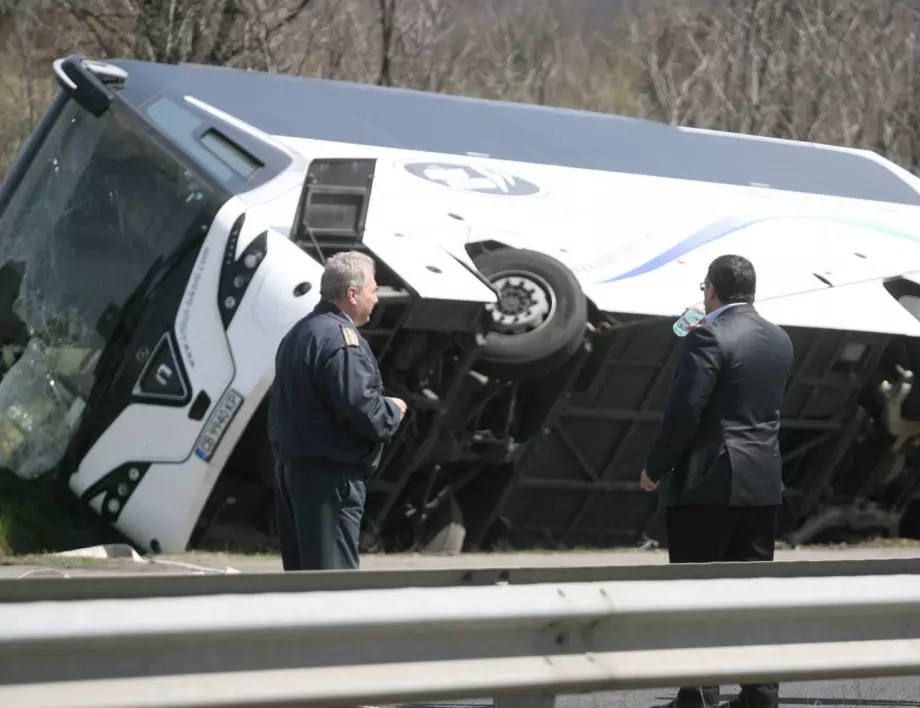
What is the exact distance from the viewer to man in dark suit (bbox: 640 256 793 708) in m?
5.79

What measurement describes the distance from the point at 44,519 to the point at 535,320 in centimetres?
326

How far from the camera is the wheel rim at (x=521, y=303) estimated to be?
962 cm

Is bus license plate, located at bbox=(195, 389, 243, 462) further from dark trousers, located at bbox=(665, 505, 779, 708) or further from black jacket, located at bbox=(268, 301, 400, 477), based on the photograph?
dark trousers, located at bbox=(665, 505, 779, 708)

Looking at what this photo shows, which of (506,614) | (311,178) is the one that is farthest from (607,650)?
(311,178)

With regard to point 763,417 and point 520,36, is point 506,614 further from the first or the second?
point 520,36

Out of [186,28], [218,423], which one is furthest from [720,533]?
[186,28]

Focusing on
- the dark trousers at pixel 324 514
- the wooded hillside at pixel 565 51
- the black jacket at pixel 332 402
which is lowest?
the wooded hillside at pixel 565 51

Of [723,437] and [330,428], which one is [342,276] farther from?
[723,437]

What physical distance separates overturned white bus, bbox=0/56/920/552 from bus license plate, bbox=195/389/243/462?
0.02 metres

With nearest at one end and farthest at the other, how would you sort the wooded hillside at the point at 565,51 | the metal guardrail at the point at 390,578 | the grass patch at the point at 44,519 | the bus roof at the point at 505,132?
the metal guardrail at the point at 390,578 < the grass patch at the point at 44,519 < the bus roof at the point at 505,132 < the wooded hillside at the point at 565,51

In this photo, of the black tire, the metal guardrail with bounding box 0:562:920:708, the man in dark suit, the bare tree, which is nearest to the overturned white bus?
the black tire

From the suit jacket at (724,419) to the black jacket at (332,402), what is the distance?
106 cm

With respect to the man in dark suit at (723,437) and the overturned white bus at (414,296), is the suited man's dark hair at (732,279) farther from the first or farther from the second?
the overturned white bus at (414,296)

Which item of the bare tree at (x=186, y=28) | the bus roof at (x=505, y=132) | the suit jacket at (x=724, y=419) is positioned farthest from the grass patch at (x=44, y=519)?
the bare tree at (x=186, y=28)
